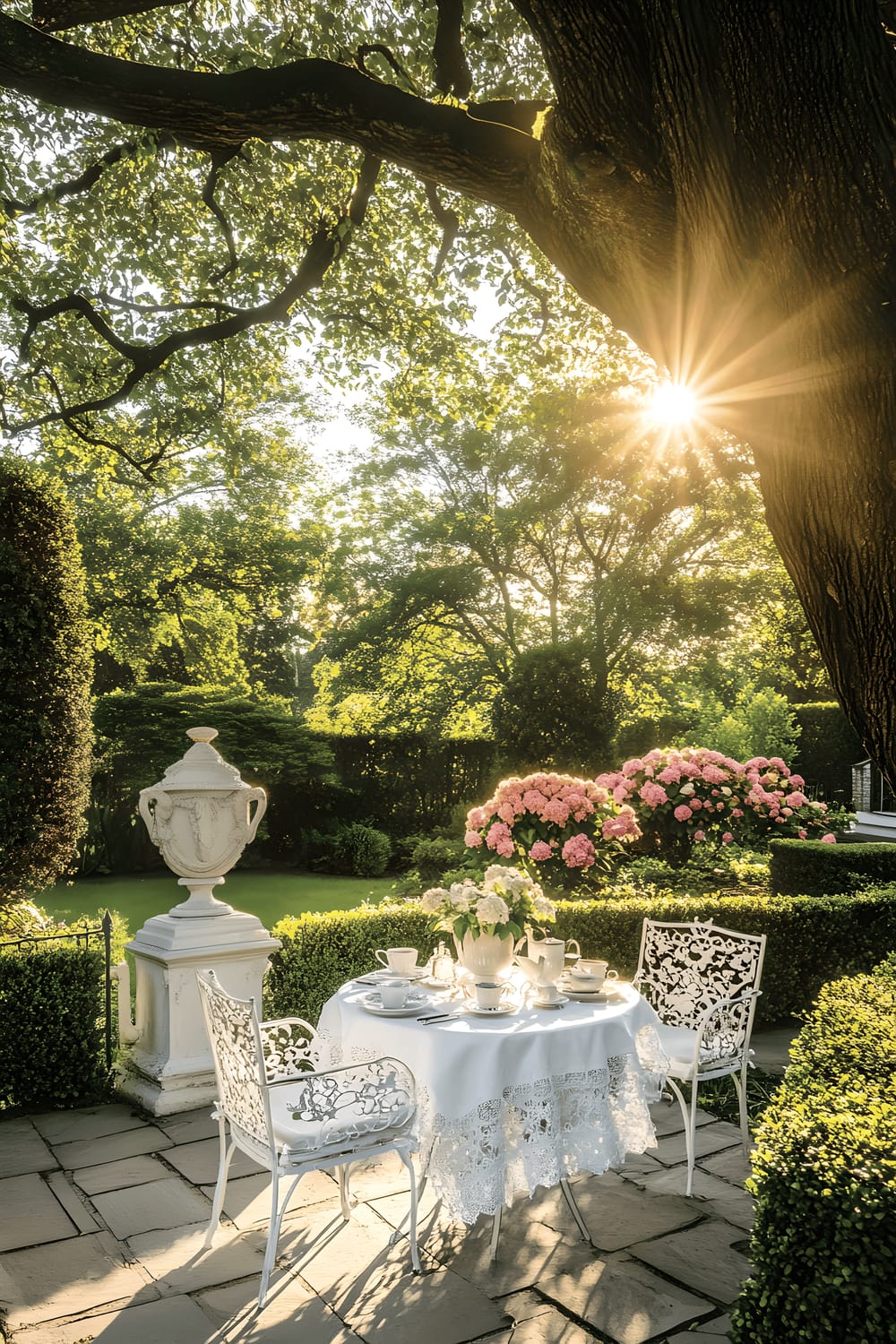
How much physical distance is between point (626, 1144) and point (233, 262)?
555 cm

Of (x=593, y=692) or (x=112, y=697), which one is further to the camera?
(x=112, y=697)

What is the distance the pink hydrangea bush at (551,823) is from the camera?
6938 mm

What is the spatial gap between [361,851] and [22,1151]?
29.4ft

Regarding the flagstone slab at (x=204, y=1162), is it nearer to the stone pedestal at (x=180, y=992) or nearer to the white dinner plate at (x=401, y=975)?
the stone pedestal at (x=180, y=992)

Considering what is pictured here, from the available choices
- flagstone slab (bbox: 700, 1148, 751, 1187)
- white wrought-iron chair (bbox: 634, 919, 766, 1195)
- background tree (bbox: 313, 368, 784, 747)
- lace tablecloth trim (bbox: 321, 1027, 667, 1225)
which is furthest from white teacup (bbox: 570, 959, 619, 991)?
background tree (bbox: 313, 368, 784, 747)

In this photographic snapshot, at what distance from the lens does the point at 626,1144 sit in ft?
11.7

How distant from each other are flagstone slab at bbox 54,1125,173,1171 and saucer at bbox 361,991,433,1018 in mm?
1481

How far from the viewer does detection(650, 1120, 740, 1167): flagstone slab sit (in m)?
4.32

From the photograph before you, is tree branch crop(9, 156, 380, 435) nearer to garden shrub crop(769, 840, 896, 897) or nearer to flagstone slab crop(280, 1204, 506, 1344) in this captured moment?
flagstone slab crop(280, 1204, 506, 1344)

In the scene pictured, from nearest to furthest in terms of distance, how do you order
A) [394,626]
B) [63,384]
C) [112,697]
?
[63,384]
[112,697]
[394,626]

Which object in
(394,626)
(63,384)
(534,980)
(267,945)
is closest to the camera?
(534,980)

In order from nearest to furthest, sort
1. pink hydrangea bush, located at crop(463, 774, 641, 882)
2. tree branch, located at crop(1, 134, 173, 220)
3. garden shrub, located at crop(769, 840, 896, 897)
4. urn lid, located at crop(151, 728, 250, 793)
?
1. tree branch, located at crop(1, 134, 173, 220)
2. urn lid, located at crop(151, 728, 250, 793)
3. pink hydrangea bush, located at crop(463, 774, 641, 882)
4. garden shrub, located at crop(769, 840, 896, 897)

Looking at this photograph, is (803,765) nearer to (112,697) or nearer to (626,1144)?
(112,697)

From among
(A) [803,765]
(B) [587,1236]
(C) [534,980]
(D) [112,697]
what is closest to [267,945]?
(C) [534,980]
